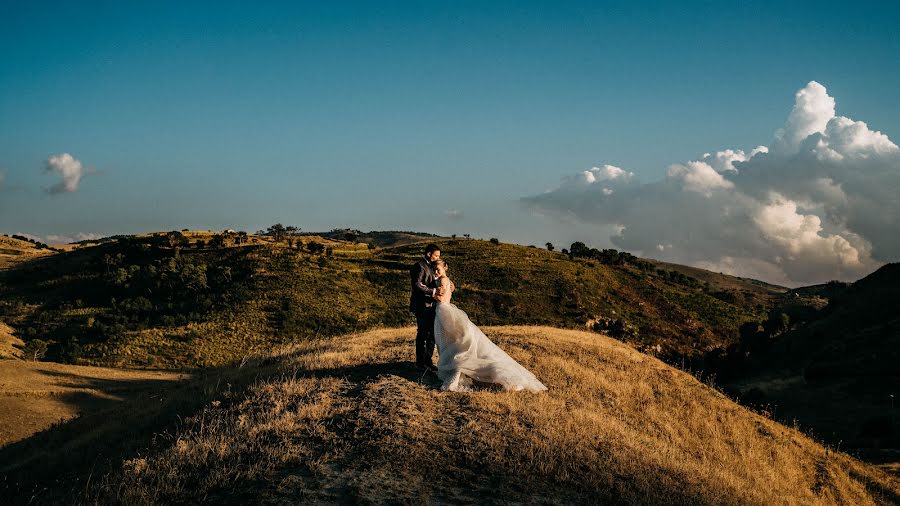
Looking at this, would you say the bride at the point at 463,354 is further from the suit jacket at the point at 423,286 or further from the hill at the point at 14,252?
the hill at the point at 14,252

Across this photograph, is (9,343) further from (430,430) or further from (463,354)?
(430,430)

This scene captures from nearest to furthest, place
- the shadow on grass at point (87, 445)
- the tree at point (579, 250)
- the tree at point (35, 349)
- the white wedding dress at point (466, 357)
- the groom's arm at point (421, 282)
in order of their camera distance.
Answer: the shadow on grass at point (87, 445) < the white wedding dress at point (466, 357) < the groom's arm at point (421, 282) < the tree at point (35, 349) < the tree at point (579, 250)

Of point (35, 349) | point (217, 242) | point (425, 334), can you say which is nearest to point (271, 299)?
point (35, 349)

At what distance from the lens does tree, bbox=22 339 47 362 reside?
6344cm

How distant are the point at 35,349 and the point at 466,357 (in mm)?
75404

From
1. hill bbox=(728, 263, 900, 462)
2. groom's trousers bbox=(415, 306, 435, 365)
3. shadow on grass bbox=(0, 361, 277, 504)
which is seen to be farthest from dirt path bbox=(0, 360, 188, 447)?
hill bbox=(728, 263, 900, 462)

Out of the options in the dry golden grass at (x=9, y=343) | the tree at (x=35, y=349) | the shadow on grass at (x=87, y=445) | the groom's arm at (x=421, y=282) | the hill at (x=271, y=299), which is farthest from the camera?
the hill at (x=271, y=299)

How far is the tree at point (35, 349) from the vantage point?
6344 cm

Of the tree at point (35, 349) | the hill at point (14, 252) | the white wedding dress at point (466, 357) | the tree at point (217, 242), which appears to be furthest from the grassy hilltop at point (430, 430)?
the hill at point (14, 252)

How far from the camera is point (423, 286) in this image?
13.2 metres

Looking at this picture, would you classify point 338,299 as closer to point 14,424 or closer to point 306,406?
point 14,424

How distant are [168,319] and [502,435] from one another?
7880 cm

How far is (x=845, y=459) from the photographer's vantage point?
55.2ft

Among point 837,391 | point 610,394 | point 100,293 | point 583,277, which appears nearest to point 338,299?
point 100,293
